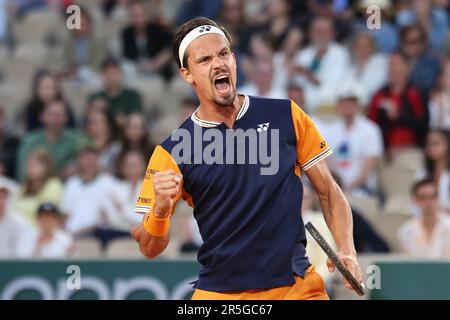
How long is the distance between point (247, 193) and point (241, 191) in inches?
1.3

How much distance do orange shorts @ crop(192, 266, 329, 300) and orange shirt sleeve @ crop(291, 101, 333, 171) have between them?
0.54 metres

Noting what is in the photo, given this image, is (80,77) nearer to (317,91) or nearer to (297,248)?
(317,91)

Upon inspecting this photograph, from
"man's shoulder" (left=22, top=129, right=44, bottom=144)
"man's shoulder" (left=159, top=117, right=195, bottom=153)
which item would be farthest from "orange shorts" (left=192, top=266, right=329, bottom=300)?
"man's shoulder" (left=22, top=129, right=44, bottom=144)

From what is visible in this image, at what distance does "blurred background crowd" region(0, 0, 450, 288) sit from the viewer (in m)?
10.6

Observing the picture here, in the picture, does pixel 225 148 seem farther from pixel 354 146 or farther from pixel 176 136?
pixel 354 146

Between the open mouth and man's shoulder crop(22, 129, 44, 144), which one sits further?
man's shoulder crop(22, 129, 44, 144)

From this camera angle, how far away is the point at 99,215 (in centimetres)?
1118

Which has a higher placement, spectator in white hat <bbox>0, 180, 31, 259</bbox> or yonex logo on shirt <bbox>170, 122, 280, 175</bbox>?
yonex logo on shirt <bbox>170, 122, 280, 175</bbox>

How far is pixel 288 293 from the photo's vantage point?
18.0ft

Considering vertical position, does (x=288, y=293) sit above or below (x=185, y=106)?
below

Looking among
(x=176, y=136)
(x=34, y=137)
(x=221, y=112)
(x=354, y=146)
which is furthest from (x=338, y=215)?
(x=34, y=137)

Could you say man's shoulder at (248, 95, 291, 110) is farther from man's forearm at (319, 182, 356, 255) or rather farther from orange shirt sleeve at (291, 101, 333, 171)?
man's forearm at (319, 182, 356, 255)
